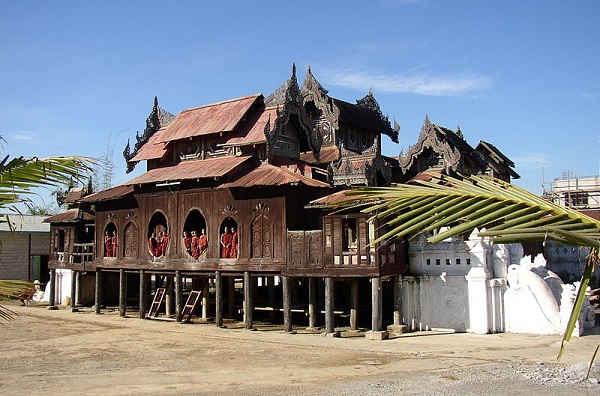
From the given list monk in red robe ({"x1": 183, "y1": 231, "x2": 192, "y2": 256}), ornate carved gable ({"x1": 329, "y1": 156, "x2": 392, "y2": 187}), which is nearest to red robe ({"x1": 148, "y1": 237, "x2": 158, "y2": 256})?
monk in red robe ({"x1": 183, "y1": 231, "x2": 192, "y2": 256})

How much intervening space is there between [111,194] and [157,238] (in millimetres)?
3500

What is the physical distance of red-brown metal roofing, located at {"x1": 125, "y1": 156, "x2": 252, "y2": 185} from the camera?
22686mm

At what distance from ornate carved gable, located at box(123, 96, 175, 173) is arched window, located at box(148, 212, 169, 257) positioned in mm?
4539

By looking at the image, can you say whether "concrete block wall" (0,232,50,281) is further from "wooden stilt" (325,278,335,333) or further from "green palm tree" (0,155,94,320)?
"green palm tree" (0,155,94,320)

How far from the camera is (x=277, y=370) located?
1482 centimetres

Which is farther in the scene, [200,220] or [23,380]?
[200,220]

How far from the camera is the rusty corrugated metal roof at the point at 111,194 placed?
1032 inches

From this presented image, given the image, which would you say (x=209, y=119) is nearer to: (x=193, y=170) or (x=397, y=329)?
(x=193, y=170)

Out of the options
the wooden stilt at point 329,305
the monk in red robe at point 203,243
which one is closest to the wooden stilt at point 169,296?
the monk in red robe at point 203,243

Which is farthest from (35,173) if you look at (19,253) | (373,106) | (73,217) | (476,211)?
(19,253)

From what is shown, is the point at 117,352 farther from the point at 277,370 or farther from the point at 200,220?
the point at 200,220

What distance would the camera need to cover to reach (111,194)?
2691cm

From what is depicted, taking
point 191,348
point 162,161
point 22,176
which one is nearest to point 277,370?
point 191,348

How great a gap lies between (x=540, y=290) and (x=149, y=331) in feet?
43.2
